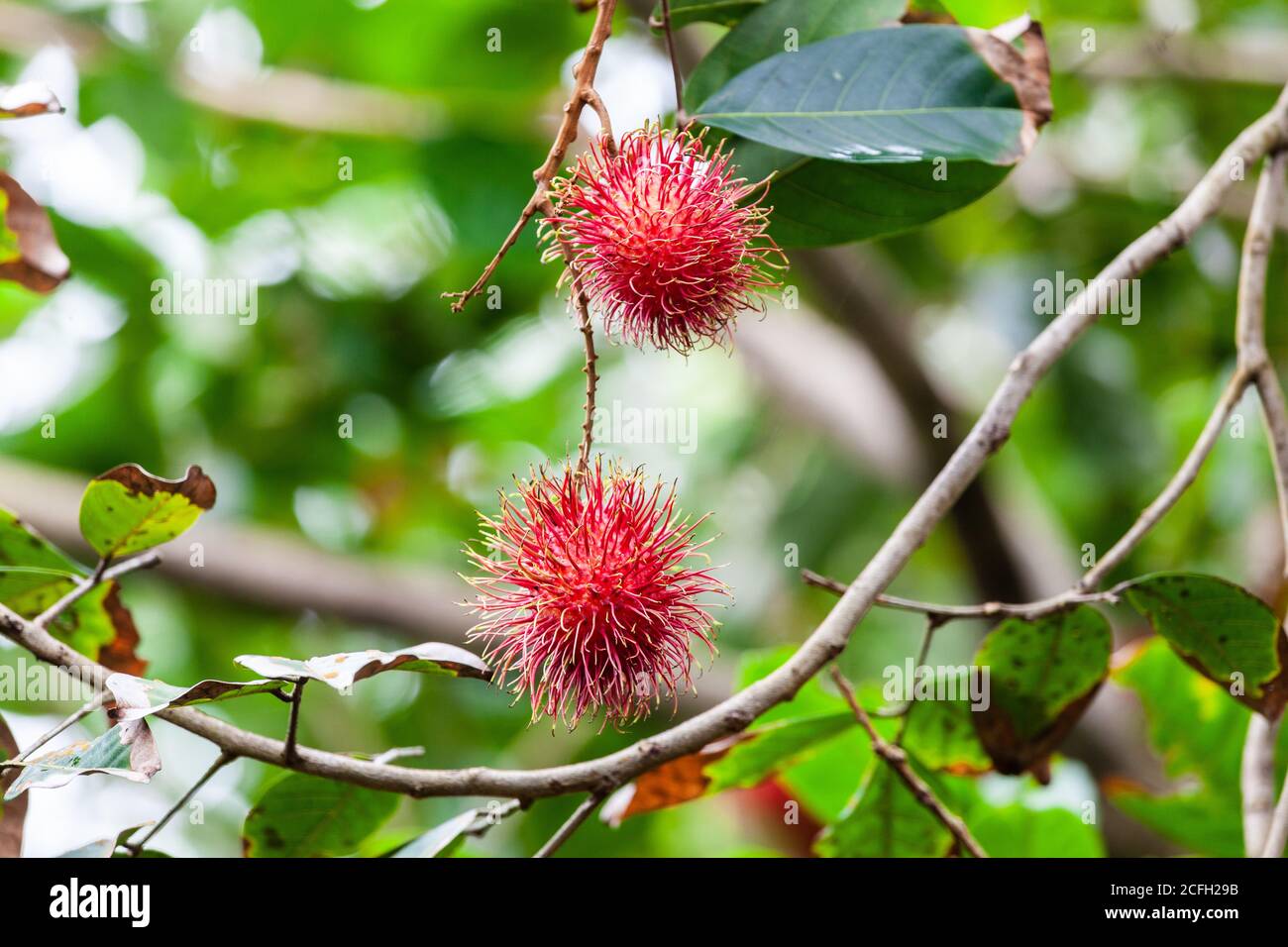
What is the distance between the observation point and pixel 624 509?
1.01 meters

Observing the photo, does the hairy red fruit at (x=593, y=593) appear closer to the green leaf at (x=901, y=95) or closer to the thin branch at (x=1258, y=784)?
the green leaf at (x=901, y=95)

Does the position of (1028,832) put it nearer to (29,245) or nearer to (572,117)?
(572,117)

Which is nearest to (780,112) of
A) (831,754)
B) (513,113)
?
(831,754)

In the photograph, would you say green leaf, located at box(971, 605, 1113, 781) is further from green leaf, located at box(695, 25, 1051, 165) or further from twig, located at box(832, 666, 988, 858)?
green leaf, located at box(695, 25, 1051, 165)

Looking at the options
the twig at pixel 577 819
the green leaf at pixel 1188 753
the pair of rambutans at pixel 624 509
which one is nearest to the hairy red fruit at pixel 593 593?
the pair of rambutans at pixel 624 509

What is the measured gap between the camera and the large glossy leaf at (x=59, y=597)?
106cm

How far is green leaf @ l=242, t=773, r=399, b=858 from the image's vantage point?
103 centimetres

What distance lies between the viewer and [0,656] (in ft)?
6.85

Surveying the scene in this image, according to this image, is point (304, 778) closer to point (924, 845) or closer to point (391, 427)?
point (924, 845)

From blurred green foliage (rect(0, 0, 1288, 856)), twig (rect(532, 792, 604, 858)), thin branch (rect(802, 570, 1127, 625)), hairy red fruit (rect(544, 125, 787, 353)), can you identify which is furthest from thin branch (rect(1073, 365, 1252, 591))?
blurred green foliage (rect(0, 0, 1288, 856))

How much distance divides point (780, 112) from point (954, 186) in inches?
8.1

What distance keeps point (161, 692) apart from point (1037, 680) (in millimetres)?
788

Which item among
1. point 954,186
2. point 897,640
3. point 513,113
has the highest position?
point 513,113
